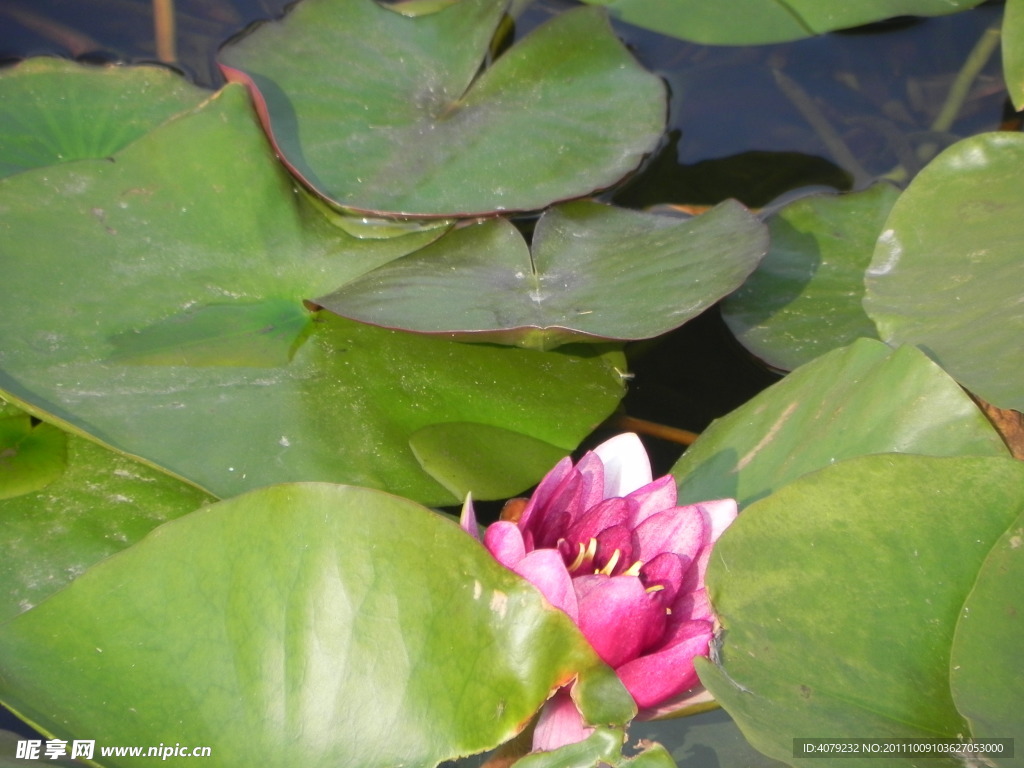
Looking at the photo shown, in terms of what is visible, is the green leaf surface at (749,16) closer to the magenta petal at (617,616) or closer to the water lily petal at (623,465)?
the water lily petal at (623,465)

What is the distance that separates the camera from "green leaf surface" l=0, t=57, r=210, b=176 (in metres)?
1.44

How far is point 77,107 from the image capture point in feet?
4.89

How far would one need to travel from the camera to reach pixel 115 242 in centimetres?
125

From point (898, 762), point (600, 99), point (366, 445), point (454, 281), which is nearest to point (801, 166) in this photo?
point (600, 99)

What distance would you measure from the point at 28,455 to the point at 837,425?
106 centimetres

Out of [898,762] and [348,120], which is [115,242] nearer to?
[348,120]

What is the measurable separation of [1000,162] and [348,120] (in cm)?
105

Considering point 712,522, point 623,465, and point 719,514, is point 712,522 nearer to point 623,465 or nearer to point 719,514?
point 719,514

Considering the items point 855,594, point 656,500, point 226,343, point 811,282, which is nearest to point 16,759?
point 226,343

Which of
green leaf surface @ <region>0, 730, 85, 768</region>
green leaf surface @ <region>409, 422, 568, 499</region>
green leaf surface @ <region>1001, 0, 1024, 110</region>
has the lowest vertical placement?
green leaf surface @ <region>0, 730, 85, 768</region>

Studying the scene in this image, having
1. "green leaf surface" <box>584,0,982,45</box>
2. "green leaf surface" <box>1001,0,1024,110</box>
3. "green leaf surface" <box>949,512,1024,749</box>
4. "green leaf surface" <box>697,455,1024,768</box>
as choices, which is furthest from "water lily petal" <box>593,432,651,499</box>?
"green leaf surface" <box>584,0,982,45</box>

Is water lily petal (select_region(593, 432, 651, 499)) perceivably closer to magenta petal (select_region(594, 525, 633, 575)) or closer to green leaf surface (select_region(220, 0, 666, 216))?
magenta petal (select_region(594, 525, 633, 575))

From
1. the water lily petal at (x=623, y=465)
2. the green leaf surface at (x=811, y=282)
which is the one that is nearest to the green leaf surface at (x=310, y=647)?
the water lily petal at (x=623, y=465)

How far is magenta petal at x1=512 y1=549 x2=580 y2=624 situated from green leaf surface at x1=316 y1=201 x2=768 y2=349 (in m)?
0.37
